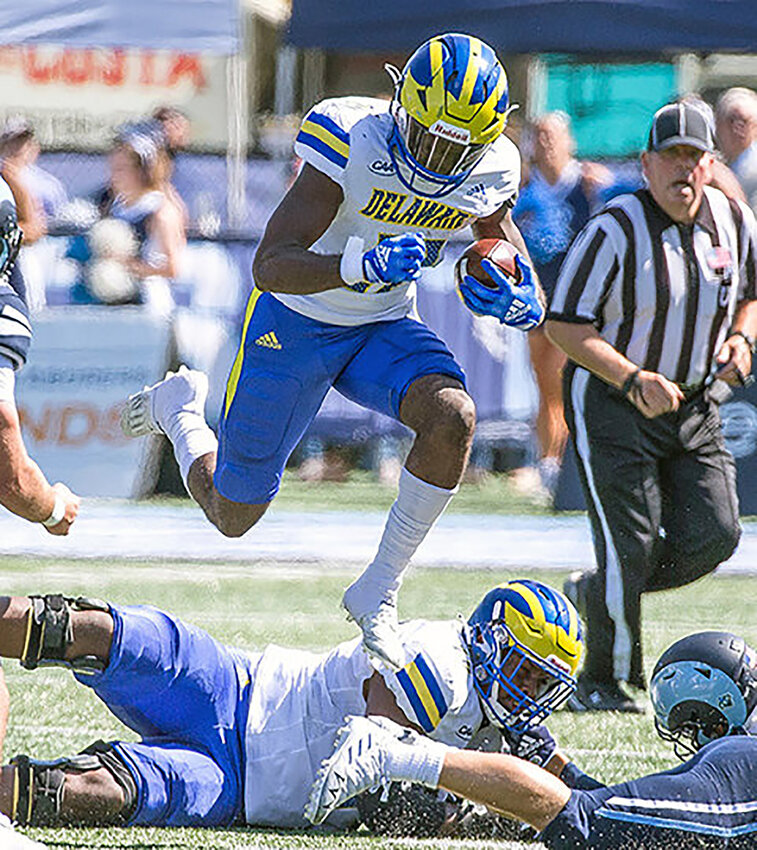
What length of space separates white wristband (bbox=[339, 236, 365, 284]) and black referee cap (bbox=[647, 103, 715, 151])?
1819 millimetres

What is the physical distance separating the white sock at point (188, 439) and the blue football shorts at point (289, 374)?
0.95 ft

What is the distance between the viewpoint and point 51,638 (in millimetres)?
4254

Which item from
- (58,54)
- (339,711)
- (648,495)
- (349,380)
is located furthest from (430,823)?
(58,54)

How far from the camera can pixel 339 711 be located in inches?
170

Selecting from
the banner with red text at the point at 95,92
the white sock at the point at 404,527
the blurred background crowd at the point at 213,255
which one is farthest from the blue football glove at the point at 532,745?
the banner with red text at the point at 95,92

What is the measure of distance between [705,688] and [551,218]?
22.6 ft

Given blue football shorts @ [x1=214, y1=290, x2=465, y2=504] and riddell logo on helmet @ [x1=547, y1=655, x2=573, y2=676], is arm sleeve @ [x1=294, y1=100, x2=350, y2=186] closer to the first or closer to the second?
blue football shorts @ [x1=214, y1=290, x2=465, y2=504]

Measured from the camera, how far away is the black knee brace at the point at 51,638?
14.0ft

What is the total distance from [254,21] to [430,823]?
13.0 metres

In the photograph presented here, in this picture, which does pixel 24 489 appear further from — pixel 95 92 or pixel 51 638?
pixel 95 92

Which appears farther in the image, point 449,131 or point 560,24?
point 560,24

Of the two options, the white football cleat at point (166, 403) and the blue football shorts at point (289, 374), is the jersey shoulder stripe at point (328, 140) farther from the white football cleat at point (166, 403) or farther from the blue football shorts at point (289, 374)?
the white football cleat at point (166, 403)

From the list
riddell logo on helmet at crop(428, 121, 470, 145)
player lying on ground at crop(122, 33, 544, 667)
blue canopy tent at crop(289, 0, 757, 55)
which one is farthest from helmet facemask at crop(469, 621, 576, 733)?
blue canopy tent at crop(289, 0, 757, 55)

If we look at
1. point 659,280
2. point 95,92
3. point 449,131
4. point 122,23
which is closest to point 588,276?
point 659,280
